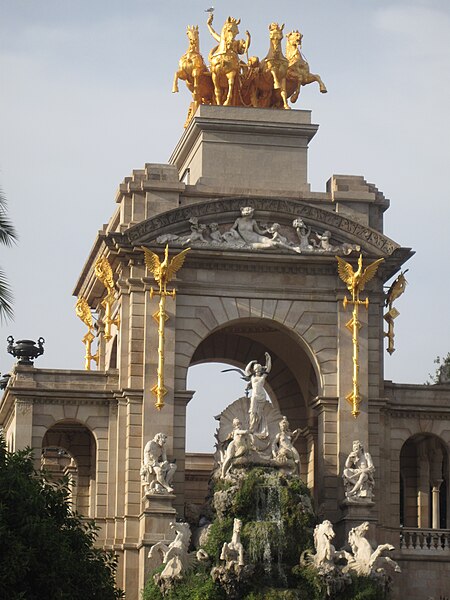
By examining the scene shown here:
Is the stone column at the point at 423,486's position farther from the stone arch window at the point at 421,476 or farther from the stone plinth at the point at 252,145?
the stone plinth at the point at 252,145

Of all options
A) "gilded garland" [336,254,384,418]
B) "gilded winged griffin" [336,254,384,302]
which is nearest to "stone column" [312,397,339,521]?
"gilded garland" [336,254,384,418]

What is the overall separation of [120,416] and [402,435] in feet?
28.8

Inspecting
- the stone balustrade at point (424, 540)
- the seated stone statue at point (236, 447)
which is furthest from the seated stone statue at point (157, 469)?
the stone balustrade at point (424, 540)

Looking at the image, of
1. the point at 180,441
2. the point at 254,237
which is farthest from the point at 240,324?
the point at 180,441

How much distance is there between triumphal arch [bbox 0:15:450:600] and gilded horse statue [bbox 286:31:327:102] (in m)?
1.48

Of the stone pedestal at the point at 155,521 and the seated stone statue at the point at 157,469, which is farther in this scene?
the seated stone statue at the point at 157,469

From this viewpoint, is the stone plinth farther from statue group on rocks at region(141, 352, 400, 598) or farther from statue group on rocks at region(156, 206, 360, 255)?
statue group on rocks at region(141, 352, 400, 598)

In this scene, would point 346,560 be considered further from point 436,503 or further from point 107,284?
point 107,284

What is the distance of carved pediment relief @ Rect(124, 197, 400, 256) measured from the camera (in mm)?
64500

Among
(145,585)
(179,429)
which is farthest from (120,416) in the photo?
(145,585)

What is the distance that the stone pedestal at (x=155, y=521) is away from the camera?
62000 millimetres

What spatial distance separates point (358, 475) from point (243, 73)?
1368 cm

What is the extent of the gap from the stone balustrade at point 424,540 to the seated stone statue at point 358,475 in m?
2.58

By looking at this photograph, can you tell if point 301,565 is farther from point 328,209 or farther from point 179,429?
point 328,209
